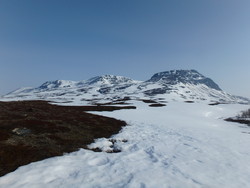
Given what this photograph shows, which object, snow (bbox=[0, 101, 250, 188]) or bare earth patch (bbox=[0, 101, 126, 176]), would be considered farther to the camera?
bare earth patch (bbox=[0, 101, 126, 176])

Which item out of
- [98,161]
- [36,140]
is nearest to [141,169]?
[98,161]

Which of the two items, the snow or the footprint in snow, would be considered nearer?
the snow

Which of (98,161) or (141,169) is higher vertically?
(98,161)

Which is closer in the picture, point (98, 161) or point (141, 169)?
point (141, 169)

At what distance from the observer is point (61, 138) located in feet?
75.0

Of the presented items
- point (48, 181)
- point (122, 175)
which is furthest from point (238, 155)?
point (48, 181)

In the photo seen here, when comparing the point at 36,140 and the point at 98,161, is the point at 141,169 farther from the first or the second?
the point at 36,140

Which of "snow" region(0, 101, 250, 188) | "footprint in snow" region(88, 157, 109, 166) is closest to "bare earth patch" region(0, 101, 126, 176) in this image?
"snow" region(0, 101, 250, 188)

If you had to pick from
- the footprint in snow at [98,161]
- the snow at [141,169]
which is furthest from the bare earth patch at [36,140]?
the footprint in snow at [98,161]

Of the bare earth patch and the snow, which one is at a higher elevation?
the bare earth patch

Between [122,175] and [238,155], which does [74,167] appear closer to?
[122,175]

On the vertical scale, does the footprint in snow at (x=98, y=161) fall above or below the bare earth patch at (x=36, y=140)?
below

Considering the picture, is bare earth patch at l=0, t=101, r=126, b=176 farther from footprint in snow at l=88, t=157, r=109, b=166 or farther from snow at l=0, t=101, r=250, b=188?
footprint in snow at l=88, t=157, r=109, b=166

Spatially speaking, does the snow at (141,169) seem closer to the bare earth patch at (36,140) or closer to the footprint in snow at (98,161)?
the footprint in snow at (98,161)
